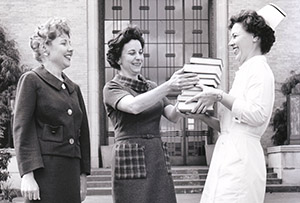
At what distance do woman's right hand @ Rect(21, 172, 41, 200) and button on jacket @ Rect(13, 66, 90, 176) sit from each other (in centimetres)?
4

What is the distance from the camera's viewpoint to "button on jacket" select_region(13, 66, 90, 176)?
123 inches

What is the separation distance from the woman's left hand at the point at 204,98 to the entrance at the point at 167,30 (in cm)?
1353

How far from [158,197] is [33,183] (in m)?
0.77

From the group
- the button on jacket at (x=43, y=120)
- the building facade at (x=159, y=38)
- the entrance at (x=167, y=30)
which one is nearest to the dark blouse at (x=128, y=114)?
the button on jacket at (x=43, y=120)

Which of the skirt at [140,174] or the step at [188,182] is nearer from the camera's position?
the skirt at [140,174]

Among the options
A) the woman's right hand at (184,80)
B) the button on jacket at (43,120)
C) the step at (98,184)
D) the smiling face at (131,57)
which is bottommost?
the step at (98,184)

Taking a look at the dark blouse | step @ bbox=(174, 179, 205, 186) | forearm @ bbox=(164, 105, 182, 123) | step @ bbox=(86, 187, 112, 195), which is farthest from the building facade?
the dark blouse

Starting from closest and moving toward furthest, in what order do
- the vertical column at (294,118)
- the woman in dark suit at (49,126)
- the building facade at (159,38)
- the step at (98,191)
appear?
the woman in dark suit at (49,126), the step at (98,191), the vertical column at (294,118), the building facade at (159,38)

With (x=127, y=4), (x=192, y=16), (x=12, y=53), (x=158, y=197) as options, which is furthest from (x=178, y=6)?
(x=158, y=197)

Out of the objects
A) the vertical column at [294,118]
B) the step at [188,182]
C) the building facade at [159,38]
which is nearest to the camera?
the step at [188,182]

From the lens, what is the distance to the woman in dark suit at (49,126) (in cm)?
313

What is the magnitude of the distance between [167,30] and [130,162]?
44.5 feet

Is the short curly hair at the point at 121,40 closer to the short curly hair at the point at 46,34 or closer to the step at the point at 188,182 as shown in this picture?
the short curly hair at the point at 46,34

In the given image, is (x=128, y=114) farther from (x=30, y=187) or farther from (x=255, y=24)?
(x=255, y=24)
